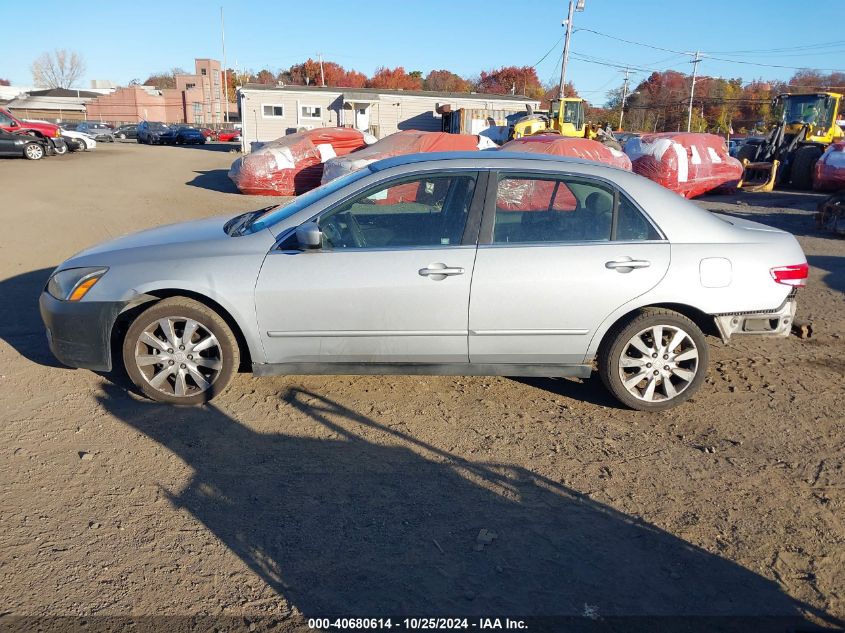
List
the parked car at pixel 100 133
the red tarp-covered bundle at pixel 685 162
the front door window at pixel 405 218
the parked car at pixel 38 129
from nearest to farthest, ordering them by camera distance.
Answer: the front door window at pixel 405 218 < the red tarp-covered bundle at pixel 685 162 < the parked car at pixel 38 129 < the parked car at pixel 100 133

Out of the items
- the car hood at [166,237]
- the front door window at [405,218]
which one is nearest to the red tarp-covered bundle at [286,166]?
the car hood at [166,237]

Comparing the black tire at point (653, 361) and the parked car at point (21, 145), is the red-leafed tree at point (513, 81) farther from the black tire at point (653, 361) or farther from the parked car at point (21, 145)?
the black tire at point (653, 361)

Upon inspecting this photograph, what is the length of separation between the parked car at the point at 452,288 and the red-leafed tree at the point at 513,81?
261ft

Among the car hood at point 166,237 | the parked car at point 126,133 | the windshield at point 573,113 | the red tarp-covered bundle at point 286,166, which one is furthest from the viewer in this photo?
the parked car at point 126,133

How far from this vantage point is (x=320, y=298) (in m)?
4.17

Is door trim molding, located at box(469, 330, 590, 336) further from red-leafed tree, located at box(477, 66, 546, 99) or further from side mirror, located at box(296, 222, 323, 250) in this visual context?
red-leafed tree, located at box(477, 66, 546, 99)

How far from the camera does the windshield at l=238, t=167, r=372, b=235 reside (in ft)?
14.6

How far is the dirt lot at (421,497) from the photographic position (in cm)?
276

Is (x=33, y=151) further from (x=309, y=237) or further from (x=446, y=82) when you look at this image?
(x=446, y=82)

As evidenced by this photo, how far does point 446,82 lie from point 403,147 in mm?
77646

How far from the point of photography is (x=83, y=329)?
434 centimetres

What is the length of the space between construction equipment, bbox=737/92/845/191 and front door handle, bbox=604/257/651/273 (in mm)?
17250

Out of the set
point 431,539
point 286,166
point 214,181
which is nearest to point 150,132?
point 214,181

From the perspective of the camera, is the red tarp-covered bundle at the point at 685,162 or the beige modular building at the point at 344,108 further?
the beige modular building at the point at 344,108
